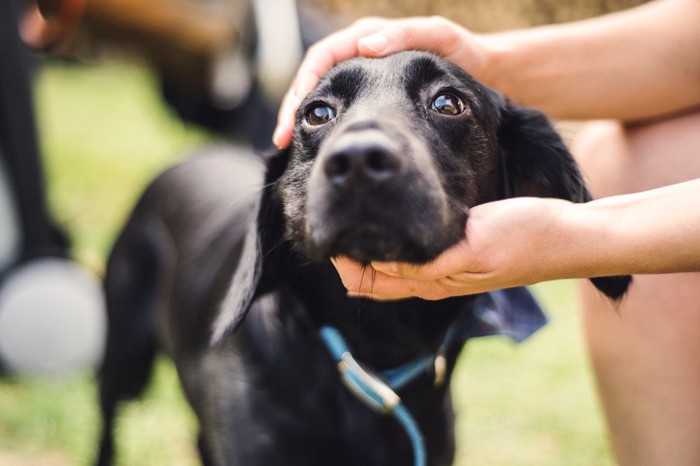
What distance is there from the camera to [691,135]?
229 cm

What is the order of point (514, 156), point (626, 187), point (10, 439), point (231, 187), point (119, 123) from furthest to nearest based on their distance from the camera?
point (119, 123)
point (10, 439)
point (231, 187)
point (626, 187)
point (514, 156)

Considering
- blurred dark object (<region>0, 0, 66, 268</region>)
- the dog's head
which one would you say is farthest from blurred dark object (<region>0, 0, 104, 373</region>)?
the dog's head

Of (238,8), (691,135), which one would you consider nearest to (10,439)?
(691,135)

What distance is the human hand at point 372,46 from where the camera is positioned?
2.06m

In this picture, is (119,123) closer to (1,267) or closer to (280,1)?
(280,1)

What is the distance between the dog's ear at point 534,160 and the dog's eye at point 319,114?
509 millimetres

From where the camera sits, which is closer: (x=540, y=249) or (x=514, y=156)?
(x=540, y=249)

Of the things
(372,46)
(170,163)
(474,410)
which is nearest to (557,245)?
(372,46)

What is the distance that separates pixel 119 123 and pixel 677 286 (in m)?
7.60

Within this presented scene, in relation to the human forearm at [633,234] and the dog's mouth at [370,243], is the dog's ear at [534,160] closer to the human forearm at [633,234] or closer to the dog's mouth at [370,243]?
the human forearm at [633,234]

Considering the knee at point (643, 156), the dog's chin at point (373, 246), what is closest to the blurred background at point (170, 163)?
the knee at point (643, 156)

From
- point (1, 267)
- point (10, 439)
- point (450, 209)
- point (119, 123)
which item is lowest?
point (119, 123)

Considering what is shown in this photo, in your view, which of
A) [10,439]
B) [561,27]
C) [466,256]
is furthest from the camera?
[10,439]

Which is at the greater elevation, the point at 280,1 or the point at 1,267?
the point at 280,1
